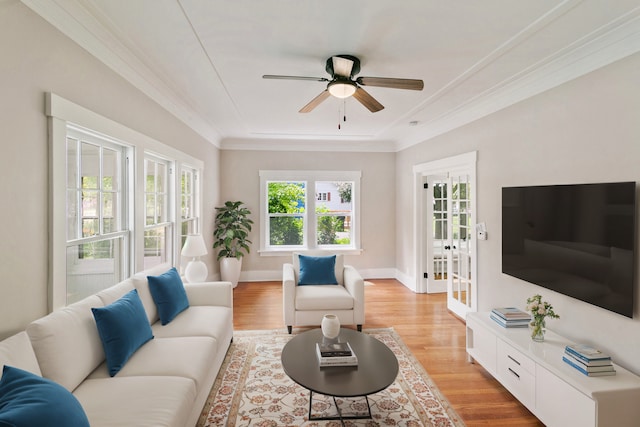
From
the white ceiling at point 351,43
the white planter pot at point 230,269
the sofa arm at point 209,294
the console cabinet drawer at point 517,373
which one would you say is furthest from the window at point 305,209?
the console cabinet drawer at point 517,373

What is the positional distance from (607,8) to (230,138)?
5.18 metres

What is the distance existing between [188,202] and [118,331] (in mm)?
2844

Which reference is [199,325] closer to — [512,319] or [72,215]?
[72,215]

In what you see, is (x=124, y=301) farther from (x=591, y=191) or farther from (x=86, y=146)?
(x=591, y=191)

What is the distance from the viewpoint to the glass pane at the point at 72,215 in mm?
2158

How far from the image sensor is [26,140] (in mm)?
1688

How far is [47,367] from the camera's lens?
1.56 meters

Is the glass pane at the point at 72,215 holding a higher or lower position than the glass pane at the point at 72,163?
lower

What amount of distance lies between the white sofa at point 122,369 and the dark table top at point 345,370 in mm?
614

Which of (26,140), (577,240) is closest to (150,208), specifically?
(26,140)

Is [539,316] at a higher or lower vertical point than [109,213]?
lower

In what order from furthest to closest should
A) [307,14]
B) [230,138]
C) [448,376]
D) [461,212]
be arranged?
[230,138]
[461,212]
[448,376]
[307,14]

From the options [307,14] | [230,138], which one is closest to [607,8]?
[307,14]

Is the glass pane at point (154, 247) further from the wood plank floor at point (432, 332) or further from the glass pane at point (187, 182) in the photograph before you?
the wood plank floor at point (432, 332)
